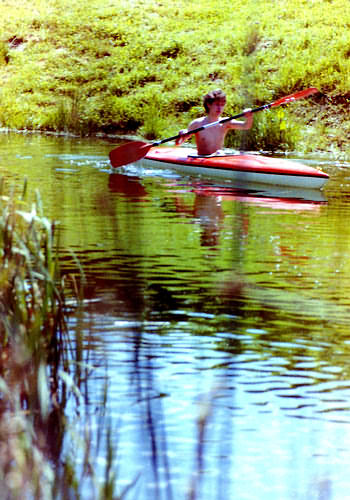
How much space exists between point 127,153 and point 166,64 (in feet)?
28.1

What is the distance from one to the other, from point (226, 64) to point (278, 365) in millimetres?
15651

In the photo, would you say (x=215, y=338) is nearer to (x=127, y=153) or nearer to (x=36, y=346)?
(x=36, y=346)

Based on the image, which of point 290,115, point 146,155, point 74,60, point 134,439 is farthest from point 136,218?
point 74,60

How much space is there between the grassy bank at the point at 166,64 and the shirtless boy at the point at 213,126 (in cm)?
291

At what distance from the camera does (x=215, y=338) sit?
4406 millimetres

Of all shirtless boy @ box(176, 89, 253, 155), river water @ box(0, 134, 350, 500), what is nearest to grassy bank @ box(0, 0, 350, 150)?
shirtless boy @ box(176, 89, 253, 155)

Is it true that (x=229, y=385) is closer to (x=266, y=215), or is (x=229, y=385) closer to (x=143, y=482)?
(x=143, y=482)

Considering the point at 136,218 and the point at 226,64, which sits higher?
the point at 226,64

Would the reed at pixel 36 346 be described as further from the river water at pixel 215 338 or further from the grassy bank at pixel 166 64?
the grassy bank at pixel 166 64

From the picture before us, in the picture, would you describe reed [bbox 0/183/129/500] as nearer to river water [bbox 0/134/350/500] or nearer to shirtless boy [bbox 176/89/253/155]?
river water [bbox 0/134/350/500]

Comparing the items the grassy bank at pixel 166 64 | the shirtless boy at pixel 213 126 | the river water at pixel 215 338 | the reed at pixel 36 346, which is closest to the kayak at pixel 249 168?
the shirtless boy at pixel 213 126

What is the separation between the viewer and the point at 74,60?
21547mm

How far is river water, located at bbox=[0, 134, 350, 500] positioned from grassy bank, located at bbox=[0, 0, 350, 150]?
6.58 metres

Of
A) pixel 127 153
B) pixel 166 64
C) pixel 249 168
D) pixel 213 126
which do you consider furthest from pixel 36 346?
pixel 166 64
